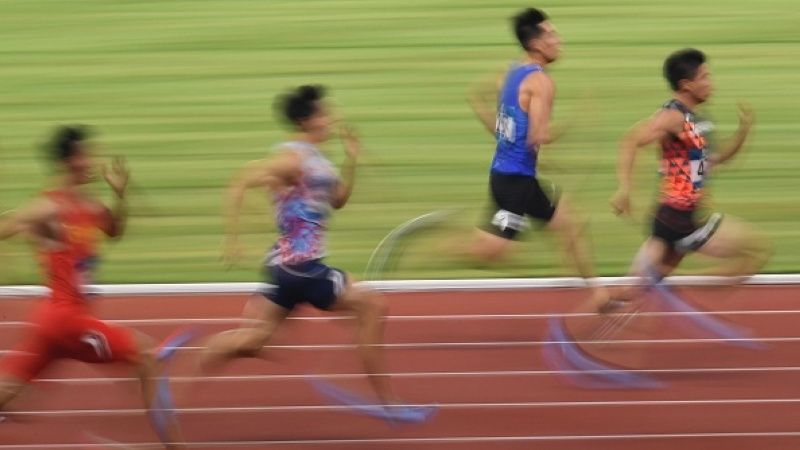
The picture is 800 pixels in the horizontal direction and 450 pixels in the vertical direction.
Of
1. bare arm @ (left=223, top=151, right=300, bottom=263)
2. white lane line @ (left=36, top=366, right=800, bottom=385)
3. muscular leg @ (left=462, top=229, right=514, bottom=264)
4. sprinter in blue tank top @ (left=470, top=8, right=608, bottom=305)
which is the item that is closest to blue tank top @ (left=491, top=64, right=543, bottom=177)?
sprinter in blue tank top @ (left=470, top=8, right=608, bottom=305)

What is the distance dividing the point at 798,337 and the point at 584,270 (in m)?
1.42

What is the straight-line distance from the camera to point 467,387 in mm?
9711

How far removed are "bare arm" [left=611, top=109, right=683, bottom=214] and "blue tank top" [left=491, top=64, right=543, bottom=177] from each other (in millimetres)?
893

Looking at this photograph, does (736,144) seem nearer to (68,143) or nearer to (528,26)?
(528,26)

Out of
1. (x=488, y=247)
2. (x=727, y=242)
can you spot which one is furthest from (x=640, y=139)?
(x=488, y=247)

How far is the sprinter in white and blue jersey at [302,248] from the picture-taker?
28.5ft

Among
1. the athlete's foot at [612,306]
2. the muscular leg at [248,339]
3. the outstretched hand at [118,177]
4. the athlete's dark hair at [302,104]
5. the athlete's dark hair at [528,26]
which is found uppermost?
the athlete's dark hair at [528,26]

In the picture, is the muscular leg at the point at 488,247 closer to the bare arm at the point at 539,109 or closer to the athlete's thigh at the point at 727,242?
the bare arm at the point at 539,109

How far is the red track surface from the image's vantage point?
8.91 meters

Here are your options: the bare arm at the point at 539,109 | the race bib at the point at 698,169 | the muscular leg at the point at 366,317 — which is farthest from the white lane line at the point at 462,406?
the bare arm at the point at 539,109

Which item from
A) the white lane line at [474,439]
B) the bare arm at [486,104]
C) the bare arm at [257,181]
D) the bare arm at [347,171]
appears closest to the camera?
the bare arm at [257,181]

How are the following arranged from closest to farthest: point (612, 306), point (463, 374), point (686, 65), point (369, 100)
→ point (686, 65) → point (463, 374) → point (612, 306) → point (369, 100)

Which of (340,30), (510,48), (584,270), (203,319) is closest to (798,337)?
(584,270)

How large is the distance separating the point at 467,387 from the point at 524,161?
1.54 m
